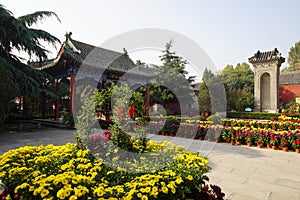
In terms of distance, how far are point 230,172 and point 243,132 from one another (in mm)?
3619

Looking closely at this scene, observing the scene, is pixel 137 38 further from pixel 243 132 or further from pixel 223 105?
pixel 223 105

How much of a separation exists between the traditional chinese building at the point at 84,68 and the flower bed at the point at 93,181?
738cm

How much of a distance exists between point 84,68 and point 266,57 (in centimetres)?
1955

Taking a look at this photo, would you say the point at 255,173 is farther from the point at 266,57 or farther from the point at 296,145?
the point at 266,57

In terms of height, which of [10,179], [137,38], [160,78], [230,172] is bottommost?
[230,172]

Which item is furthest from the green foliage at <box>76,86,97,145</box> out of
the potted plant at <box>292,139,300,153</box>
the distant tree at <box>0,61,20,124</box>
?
the potted plant at <box>292,139,300,153</box>

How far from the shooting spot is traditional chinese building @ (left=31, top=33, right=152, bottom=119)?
34.9 feet

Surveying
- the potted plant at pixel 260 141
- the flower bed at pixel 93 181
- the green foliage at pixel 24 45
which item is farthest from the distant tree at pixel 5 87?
the potted plant at pixel 260 141

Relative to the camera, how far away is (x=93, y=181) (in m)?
2.16

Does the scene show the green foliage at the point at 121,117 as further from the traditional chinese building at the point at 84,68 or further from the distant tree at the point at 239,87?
the distant tree at the point at 239,87

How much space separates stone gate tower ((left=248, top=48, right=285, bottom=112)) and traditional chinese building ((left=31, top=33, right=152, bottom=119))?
14276mm

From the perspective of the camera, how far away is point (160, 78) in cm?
2188

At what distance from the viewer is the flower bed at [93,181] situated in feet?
6.22

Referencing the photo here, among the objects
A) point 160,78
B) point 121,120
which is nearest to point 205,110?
point 160,78
